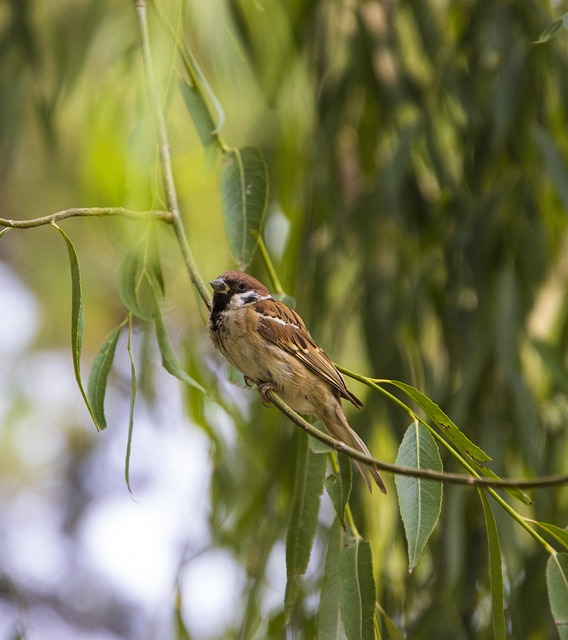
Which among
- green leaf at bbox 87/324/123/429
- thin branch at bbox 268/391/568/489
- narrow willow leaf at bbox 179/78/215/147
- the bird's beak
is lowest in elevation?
thin branch at bbox 268/391/568/489

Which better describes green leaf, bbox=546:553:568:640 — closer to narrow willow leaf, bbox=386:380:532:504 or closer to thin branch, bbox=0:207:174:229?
narrow willow leaf, bbox=386:380:532:504

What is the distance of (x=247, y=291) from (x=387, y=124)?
0.84 m

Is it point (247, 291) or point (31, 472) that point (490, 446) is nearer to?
point (247, 291)

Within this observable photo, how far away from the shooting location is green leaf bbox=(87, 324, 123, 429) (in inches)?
56.9

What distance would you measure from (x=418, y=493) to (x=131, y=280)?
59 cm

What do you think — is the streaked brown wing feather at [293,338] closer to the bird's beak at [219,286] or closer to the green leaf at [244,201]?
the bird's beak at [219,286]

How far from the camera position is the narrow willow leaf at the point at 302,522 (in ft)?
→ 4.92

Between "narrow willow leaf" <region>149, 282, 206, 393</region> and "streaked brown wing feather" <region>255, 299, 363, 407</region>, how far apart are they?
0.43 meters

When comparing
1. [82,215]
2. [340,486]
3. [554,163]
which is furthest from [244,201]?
[554,163]

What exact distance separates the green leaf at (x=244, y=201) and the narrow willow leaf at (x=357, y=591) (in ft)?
1.64

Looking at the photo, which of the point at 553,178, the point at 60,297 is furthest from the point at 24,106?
the point at 60,297

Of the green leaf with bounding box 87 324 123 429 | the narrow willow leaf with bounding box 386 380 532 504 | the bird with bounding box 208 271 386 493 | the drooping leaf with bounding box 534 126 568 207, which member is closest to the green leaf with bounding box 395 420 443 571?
the narrow willow leaf with bounding box 386 380 532 504

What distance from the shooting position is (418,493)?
127 cm

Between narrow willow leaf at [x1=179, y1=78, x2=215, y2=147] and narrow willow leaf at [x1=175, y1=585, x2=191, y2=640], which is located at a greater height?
narrow willow leaf at [x1=179, y1=78, x2=215, y2=147]
